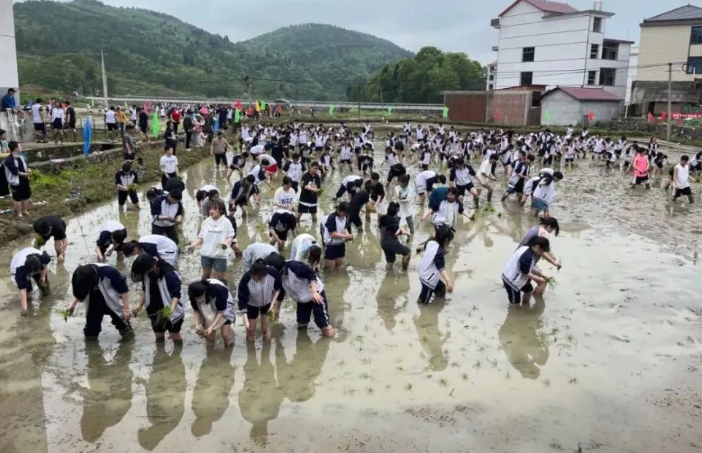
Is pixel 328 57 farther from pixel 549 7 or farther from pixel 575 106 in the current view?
pixel 575 106

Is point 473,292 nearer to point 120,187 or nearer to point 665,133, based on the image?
point 120,187

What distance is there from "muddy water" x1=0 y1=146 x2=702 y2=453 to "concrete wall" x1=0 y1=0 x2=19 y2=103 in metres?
12.6

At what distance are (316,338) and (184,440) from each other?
2.24 meters

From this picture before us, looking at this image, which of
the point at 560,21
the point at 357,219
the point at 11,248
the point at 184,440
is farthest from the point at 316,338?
the point at 560,21

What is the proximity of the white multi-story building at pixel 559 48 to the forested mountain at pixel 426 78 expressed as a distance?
1519cm

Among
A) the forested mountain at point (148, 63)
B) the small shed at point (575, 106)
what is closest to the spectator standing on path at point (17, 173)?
the small shed at point (575, 106)

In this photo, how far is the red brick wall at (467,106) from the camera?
4516 cm

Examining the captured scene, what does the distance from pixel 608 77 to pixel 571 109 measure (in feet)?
37.6

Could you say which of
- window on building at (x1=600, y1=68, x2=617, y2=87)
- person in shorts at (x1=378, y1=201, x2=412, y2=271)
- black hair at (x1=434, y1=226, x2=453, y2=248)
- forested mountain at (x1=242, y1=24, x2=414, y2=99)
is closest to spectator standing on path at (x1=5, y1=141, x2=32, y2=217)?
person in shorts at (x1=378, y1=201, x2=412, y2=271)

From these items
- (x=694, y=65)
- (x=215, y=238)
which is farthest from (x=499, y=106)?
(x=215, y=238)

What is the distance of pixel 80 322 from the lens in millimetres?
6961

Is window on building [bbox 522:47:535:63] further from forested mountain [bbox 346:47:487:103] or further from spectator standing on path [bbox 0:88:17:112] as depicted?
spectator standing on path [bbox 0:88:17:112]

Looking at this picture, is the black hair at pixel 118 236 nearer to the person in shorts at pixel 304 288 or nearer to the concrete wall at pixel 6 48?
the person in shorts at pixel 304 288

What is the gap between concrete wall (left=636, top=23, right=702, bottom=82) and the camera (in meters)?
41.4
